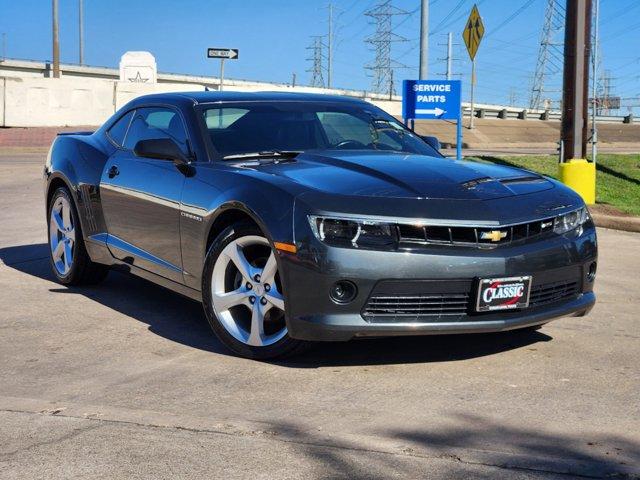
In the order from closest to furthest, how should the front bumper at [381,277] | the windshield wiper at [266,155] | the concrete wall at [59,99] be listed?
1. the front bumper at [381,277]
2. the windshield wiper at [266,155]
3. the concrete wall at [59,99]

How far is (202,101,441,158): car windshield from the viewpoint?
594 centimetres

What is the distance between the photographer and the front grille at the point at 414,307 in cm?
476

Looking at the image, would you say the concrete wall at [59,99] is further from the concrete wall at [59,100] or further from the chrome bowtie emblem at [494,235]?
the chrome bowtie emblem at [494,235]

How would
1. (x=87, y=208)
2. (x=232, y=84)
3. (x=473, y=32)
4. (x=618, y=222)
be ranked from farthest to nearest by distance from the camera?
(x=232, y=84), (x=473, y=32), (x=618, y=222), (x=87, y=208)

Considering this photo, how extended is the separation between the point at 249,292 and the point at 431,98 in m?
10.9

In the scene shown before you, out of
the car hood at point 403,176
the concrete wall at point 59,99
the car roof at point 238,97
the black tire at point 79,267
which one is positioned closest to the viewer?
the car hood at point 403,176

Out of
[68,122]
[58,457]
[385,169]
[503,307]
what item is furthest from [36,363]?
[68,122]

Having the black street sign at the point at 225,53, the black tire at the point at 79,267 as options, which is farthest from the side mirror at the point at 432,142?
the black street sign at the point at 225,53

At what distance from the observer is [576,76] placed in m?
13.4

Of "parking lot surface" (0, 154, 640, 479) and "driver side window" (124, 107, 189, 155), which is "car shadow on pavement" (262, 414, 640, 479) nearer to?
"parking lot surface" (0, 154, 640, 479)

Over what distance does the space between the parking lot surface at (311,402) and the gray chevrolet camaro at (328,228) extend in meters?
0.28

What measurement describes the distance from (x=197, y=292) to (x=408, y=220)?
1.49 meters

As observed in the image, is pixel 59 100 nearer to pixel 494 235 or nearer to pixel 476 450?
pixel 494 235

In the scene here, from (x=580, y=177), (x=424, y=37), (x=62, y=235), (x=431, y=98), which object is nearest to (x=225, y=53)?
(x=424, y=37)
